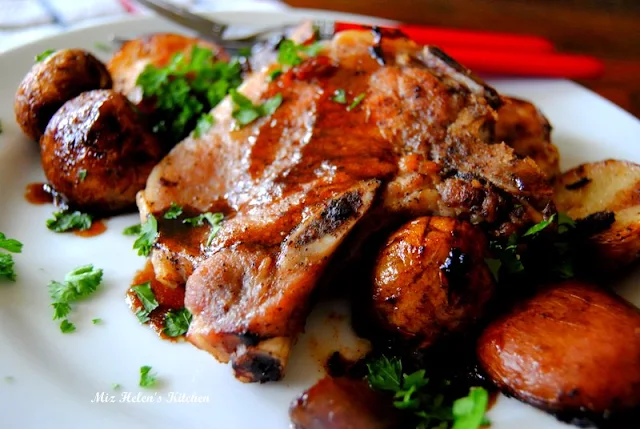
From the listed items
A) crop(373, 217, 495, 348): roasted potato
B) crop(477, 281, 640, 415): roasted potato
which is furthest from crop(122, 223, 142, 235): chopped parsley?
crop(477, 281, 640, 415): roasted potato

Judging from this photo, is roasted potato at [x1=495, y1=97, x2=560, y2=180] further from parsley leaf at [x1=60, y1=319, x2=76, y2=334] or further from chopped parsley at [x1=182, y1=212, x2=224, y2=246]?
parsley leaf at [x1=60, y1=319, x2=76, y2=334]

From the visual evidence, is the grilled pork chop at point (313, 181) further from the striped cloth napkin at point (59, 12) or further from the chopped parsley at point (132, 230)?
the striped cloth napkin at point (59, 12)

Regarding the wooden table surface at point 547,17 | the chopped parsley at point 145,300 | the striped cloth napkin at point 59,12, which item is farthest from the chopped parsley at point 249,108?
the wooden table surface at point 547,17

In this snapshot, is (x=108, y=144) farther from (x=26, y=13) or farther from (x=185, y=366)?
(x=26, y=13)

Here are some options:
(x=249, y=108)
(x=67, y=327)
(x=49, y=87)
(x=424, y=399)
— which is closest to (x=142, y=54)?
(x=49, y=87)

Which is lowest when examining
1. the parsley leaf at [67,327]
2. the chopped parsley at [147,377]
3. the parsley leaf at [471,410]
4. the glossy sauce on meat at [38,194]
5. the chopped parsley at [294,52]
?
the chopped parsley at [147,377]

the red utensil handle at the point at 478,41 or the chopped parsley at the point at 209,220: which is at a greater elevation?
the red utensil handle at the point at 478,41

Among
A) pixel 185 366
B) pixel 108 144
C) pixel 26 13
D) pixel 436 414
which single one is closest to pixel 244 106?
pixel 108 144
